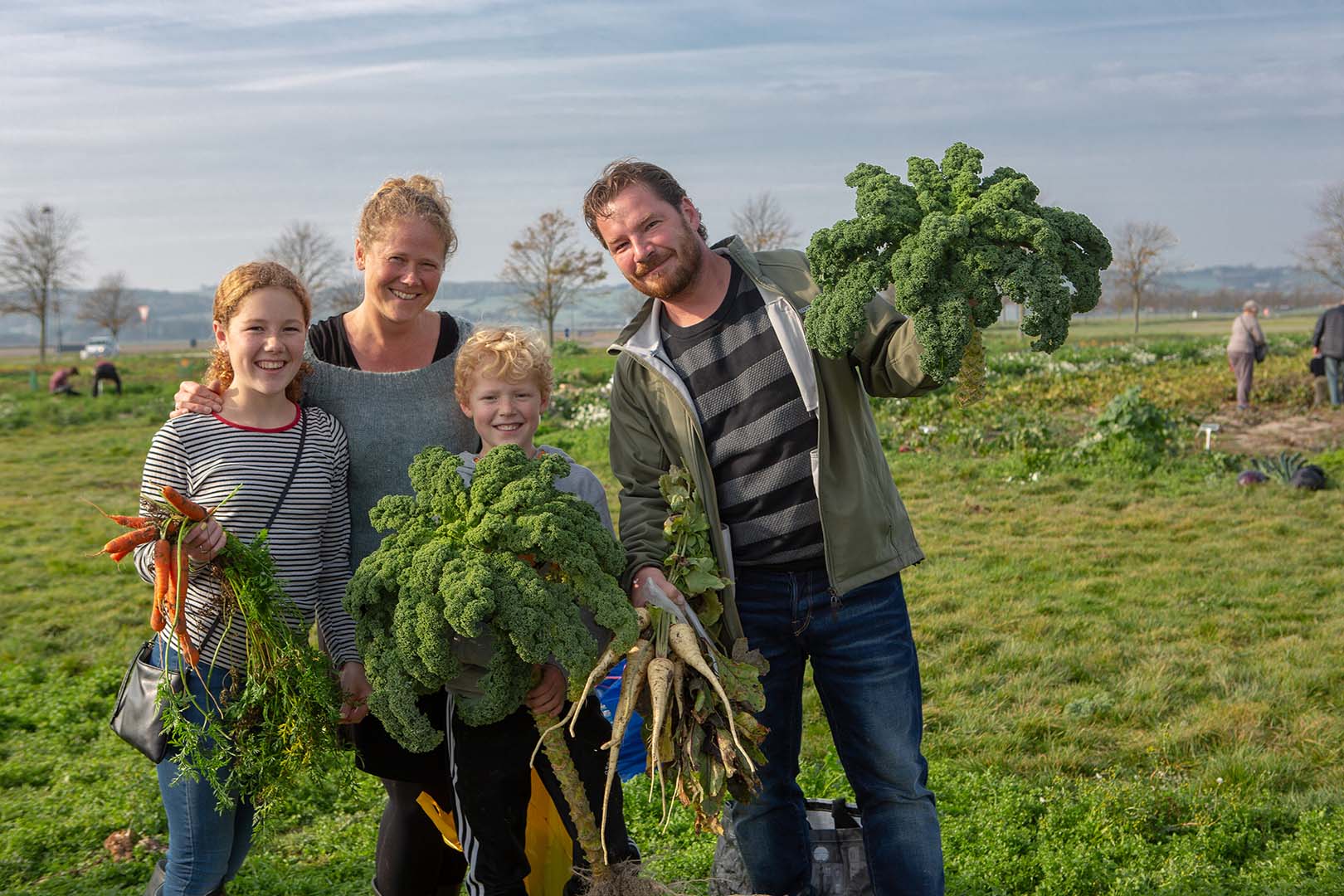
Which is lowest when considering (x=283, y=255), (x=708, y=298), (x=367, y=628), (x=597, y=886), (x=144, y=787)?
(x=144, y=787)

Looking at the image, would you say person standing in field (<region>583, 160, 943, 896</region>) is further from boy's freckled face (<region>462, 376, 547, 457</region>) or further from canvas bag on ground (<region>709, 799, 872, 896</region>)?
boy's freckled face (<region>462, 376, 547, 457</region>)

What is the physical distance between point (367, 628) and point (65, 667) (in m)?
4.98

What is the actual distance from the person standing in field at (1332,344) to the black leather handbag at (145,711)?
1569cm

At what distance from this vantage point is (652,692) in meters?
2.77

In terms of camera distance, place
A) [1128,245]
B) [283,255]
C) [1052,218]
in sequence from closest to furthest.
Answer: [1052,218], [283,255], [1128,245]

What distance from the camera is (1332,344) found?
1461cm

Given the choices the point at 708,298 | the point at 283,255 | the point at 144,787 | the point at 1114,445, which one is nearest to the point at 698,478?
the point at 708,298

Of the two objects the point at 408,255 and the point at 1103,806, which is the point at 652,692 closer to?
the point at 408,255

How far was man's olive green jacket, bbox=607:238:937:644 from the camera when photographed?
299 cm

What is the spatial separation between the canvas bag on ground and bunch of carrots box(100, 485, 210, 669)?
189 cm

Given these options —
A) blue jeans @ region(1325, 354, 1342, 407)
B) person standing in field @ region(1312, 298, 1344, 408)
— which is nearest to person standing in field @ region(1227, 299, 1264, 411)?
person standing in field @ region(1312, 298, 1344, 408)

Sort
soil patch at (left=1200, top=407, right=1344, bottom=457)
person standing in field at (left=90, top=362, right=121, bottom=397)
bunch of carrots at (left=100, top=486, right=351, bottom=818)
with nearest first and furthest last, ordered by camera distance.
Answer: bunch of carrots at (left=100, top=486, right=351, bottom=818), soil patch at (left=1200, top=407, right=1344, bottom=457), person standing in field at (left=90, top=362, right=121, bottom=397)

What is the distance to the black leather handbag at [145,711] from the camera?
2.83m

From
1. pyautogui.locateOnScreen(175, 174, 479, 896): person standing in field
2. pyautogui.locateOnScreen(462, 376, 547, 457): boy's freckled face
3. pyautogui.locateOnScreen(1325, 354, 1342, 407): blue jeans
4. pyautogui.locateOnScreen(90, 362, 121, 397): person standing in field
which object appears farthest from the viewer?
pyautogui.locateOnScreen(90, 362, 121, 397): person standing in field
